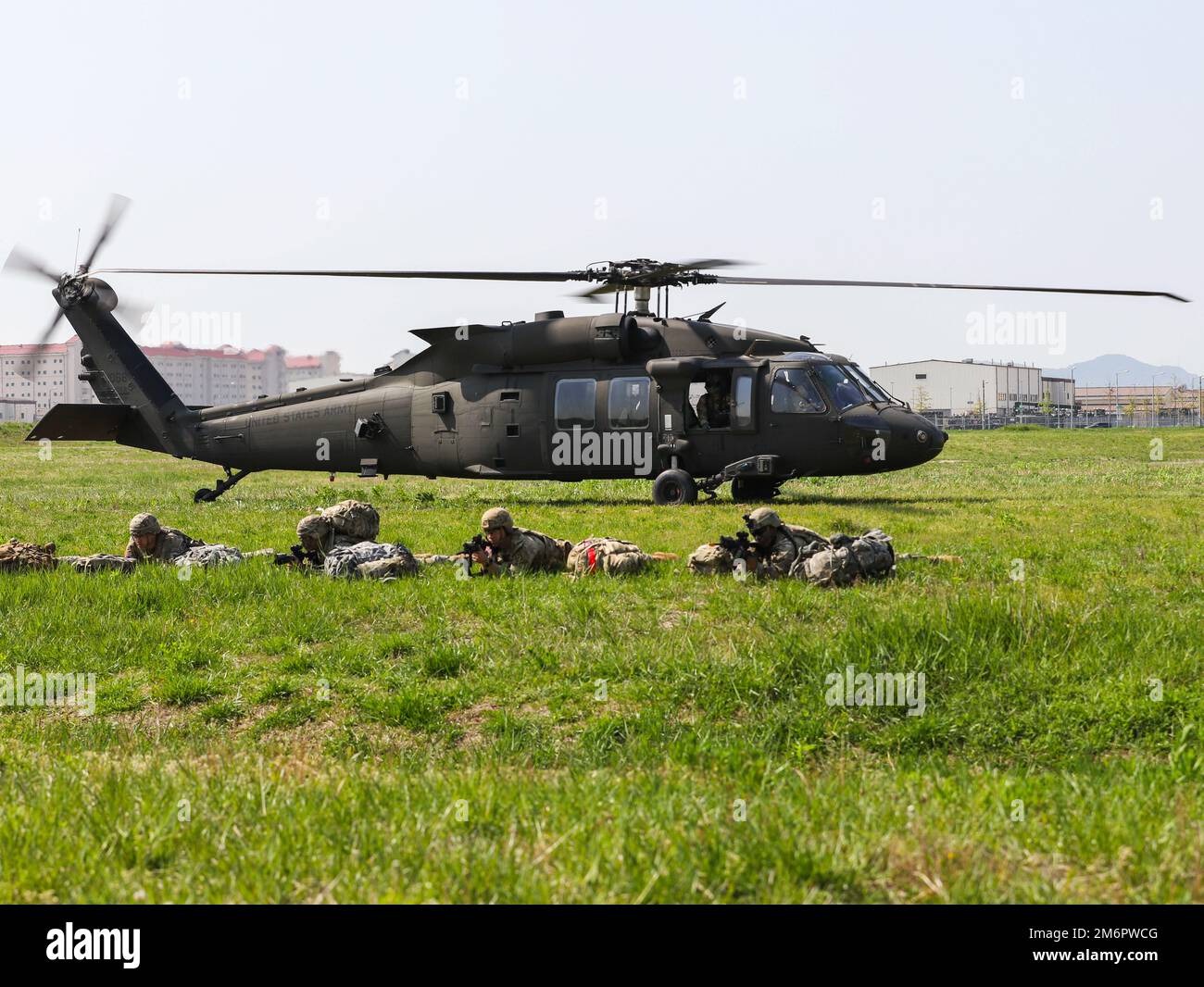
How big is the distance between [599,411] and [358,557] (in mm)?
8943

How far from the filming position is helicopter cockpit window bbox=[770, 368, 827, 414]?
57.0 ft

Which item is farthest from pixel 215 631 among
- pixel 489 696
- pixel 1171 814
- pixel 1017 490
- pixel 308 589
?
pixel 1017 490

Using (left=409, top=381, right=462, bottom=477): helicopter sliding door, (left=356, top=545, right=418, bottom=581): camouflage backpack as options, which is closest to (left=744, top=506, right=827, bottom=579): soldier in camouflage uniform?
(left=356, top=545, right=418, bottom=581): camouflage backpack

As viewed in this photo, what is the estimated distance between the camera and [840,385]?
57.4 feet

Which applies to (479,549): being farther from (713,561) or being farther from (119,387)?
(119,387)

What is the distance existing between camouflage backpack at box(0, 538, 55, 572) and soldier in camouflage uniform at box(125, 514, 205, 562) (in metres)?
0.72

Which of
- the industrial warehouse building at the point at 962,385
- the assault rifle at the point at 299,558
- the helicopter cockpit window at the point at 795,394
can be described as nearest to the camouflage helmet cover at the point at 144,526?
the assault rifle at the point at 299,558

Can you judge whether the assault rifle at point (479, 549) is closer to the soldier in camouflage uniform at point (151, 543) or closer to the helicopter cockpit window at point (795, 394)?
the soldier in camouflage uniform at point (151, 543)

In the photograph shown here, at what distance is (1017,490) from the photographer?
2000 centimetres

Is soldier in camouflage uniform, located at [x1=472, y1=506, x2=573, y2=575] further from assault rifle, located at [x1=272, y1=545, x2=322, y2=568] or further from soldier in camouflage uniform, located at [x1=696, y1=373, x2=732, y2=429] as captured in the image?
soldier in camouflage uniform, located at [x1=696, y1=373, x2=732, y2=429]

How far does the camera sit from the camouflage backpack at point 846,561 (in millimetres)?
9078

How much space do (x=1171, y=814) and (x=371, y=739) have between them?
3.80m

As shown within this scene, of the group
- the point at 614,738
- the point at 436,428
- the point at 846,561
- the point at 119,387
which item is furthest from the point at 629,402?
the point at 614,738

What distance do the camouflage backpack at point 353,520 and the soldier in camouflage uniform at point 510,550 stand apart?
133cm
